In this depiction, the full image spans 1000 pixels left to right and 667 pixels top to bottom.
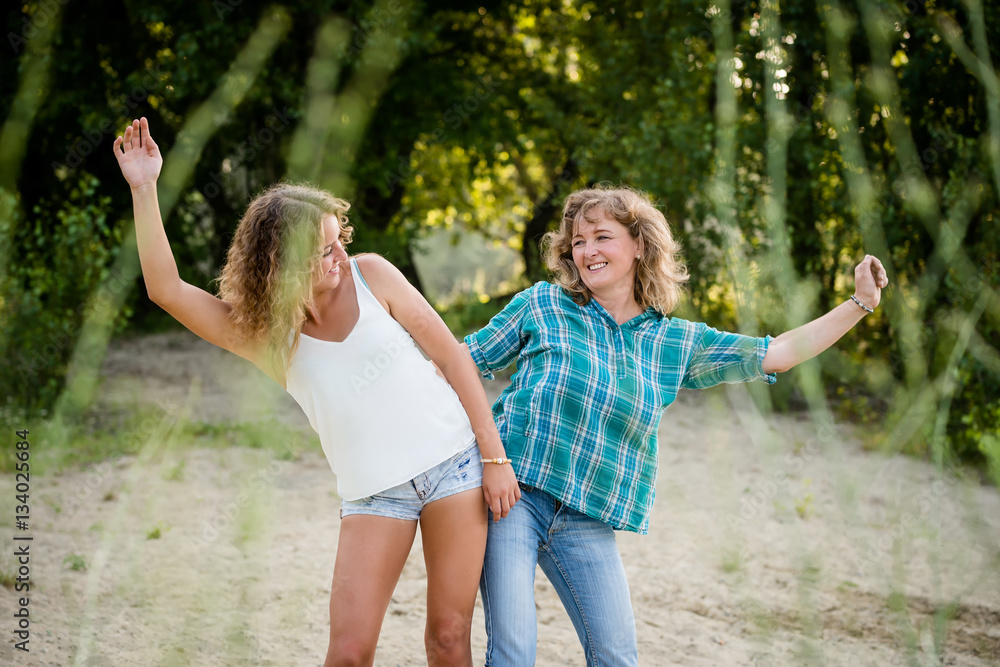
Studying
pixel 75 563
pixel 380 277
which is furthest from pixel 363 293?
pixel 75 563

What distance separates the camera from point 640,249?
2412 millimetres

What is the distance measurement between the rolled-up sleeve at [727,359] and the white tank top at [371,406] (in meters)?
0.81

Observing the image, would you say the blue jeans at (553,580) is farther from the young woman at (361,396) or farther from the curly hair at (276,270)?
the curly hair at (276,270)

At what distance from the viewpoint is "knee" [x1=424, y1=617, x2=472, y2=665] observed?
6.48 feet

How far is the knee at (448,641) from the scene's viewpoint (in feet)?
6.48

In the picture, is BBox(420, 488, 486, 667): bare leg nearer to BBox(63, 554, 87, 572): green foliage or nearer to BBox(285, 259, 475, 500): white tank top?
BBox(285, 259, 475, 500): white tank top

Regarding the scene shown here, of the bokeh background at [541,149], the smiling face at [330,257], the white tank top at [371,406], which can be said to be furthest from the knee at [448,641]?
the bokeh background at [541,149]

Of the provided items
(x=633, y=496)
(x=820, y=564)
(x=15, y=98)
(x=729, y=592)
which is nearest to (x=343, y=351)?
(x=633, y=496)

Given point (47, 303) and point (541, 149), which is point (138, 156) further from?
point (541, 149)

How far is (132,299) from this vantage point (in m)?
8.43

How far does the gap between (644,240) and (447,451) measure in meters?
0.92

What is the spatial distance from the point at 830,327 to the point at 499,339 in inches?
37.8

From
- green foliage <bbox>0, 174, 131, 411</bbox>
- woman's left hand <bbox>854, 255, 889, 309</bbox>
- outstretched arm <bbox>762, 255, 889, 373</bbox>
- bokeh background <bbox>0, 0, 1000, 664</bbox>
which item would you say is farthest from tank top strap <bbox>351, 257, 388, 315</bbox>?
green foliage <bbox>0, 174, 131, 411</bbox>

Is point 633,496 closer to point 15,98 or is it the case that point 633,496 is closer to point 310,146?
point 310,146
